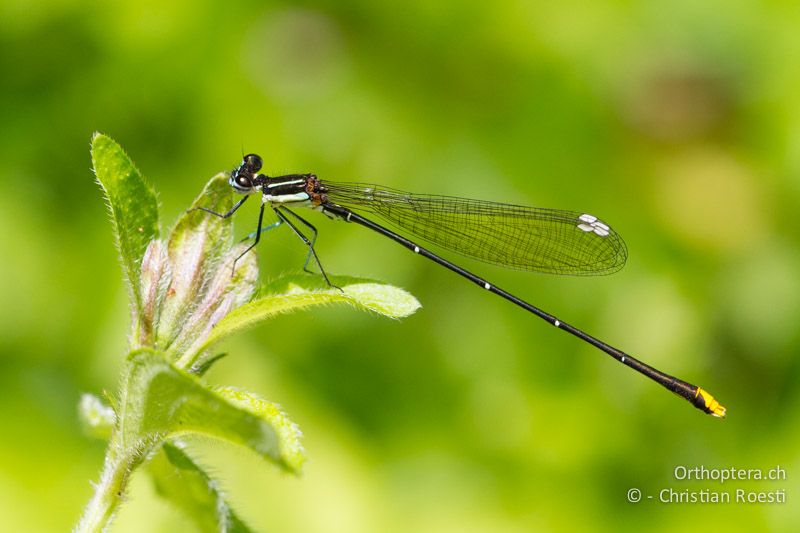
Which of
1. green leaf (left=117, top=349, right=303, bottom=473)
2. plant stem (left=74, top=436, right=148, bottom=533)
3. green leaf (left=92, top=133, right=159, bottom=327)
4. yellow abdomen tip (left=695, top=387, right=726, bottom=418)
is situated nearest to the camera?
green leaf (left=117, top=349, right=303, bottom=473)

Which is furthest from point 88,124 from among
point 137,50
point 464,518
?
point 464,518

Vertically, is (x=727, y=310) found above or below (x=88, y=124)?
above

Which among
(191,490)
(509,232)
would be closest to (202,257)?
(191,490)

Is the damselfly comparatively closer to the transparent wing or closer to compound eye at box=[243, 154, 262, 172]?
the transparent wing

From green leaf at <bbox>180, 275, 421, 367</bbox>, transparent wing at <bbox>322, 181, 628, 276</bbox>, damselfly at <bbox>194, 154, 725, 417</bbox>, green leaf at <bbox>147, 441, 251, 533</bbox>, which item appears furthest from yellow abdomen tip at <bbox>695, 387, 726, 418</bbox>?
green leaf at <bbox>147, 441, 251, 533</bbox>

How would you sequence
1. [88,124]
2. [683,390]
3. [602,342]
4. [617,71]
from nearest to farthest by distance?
[683,390], [602,342], [88,124], [617,71]

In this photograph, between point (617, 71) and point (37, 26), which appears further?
point (617, 71)

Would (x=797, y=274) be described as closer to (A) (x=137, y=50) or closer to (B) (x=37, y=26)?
(A) (x=137, y=50)

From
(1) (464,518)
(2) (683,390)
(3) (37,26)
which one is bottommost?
(1) (464,518)
